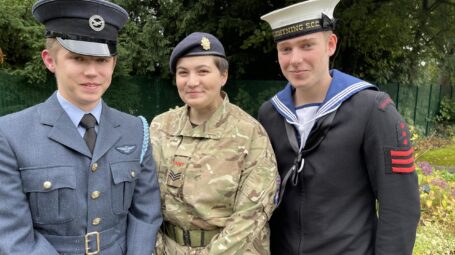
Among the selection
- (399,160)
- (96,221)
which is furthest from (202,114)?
(399,160)

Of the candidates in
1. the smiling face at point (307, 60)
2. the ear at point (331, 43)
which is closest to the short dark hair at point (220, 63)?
the smiling face at point (307, 60)

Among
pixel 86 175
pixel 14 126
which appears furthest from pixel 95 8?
pixel 86 175

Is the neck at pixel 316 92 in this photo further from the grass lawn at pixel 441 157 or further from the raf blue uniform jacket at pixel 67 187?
the grass lawn at pixel 441 157

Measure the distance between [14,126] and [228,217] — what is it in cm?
112

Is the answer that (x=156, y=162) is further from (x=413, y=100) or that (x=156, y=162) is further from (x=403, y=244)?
(x=413, y=100)

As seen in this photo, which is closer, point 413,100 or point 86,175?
point 86,175

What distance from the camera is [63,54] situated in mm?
1855

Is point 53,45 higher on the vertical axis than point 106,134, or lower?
higher

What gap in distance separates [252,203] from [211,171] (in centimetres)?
27

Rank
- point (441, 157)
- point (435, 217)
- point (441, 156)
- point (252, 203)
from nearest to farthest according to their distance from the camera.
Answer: point (252, 203) → point (435, 217) → point (441, 157) → point (441, 156)

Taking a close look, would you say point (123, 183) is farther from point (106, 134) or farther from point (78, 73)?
point (78, 73)

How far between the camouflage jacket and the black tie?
1.57ft

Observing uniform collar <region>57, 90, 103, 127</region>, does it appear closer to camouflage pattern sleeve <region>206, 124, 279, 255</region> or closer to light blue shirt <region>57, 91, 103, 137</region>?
light blue shirt <region>57, 91, 103, 137</region>

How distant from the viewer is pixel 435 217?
450cm
